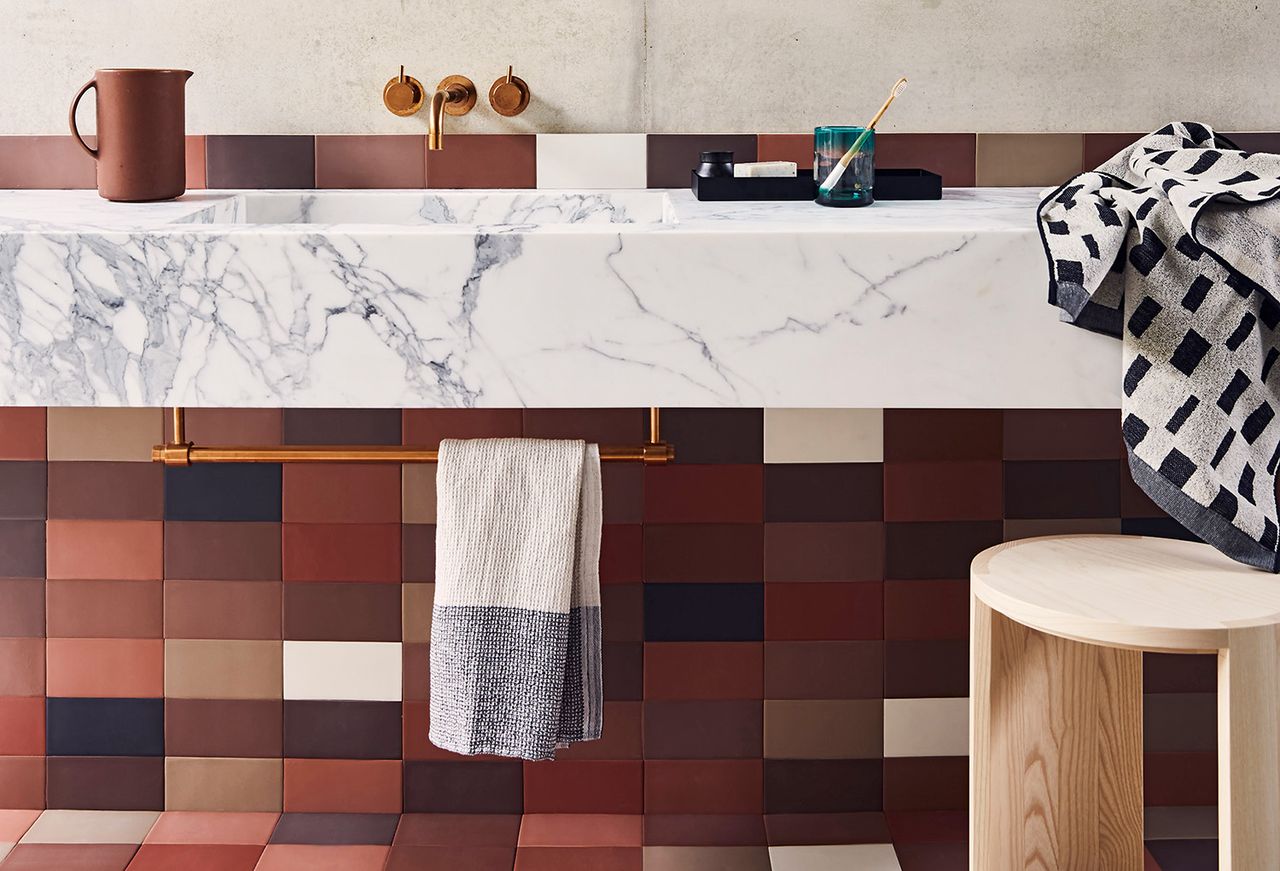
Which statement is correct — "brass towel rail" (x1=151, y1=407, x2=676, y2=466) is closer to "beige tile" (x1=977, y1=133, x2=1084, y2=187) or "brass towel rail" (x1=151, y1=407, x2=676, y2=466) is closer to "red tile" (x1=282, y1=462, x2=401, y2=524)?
"red tile" (x1=282, y1=462, x2=401, y2=524)

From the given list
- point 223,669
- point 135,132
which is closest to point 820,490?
point 223,669

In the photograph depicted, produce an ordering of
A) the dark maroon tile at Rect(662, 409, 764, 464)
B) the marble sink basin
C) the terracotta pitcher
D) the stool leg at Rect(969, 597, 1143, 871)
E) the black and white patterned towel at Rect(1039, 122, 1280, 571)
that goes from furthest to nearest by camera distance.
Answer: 1. the dark maroon tile at Rect(662, 409, 764, 464)
2. the marble sink basin
3. the terracotta pitcher
4. the stool leg at Rect(969, 597, 1143, 871)
5. the black and white patterned towel at Rect(1039, 122, 1280, 571)

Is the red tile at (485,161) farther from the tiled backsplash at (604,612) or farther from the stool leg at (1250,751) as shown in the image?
the stool leg at (1250,751)

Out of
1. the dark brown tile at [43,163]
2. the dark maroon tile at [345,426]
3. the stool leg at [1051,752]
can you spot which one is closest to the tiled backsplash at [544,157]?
the dark brown tile at [43,163]

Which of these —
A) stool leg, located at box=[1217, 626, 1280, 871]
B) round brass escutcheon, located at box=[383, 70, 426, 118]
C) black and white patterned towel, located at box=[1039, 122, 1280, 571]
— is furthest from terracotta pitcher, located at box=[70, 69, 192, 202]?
stool leg, located at box=[1217, 626, 1280, 871]

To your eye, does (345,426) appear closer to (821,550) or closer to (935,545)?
(821,550)

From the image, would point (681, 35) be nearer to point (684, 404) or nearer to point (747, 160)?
point (747, 160)

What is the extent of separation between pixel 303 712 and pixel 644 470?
64cm

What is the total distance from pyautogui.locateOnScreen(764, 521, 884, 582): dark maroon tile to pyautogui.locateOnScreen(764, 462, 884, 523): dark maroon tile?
0.02 m

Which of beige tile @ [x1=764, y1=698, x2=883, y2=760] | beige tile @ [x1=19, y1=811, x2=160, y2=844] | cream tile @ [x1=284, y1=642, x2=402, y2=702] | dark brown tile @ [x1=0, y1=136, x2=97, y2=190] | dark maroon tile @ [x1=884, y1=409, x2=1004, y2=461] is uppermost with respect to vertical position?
dark brown tile @ [x1=0, y1=136, x2=97, y2=190]

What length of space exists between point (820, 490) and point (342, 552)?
2.36ft

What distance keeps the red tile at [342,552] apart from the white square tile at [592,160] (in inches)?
22.6

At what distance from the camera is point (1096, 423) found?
1.83m

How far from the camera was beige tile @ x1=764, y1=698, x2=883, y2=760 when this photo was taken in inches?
73.8
